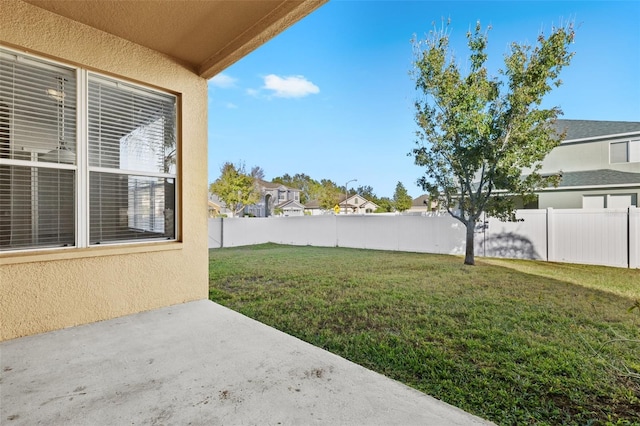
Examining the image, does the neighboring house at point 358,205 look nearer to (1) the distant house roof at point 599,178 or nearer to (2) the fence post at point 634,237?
(1) the distant house roof at point 599,178

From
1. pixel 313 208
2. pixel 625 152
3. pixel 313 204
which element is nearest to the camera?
pixel 625 152

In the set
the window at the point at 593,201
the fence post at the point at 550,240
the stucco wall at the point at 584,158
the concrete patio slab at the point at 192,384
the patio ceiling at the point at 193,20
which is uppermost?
the stucco wall at the point at 584,158

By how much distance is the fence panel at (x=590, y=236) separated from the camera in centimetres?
662

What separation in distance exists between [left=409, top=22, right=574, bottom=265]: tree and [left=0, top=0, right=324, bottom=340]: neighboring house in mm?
5590

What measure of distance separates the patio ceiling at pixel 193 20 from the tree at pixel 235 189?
56.5ft

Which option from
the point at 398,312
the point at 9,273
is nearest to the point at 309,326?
the point at 398,312

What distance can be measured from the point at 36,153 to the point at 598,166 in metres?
16.9

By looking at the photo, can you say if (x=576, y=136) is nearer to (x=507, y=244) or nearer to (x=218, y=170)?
(x=507, y=244)

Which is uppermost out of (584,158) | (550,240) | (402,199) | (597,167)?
(584,158)

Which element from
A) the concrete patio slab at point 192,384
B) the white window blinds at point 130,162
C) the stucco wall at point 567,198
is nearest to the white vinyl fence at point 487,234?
the stucco wall at point 567,198

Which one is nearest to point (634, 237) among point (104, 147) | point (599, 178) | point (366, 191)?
point (599, 178)

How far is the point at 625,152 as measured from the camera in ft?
37.6

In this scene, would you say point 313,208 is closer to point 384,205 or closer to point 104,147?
point 384,205

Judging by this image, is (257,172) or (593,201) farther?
(257,172)
